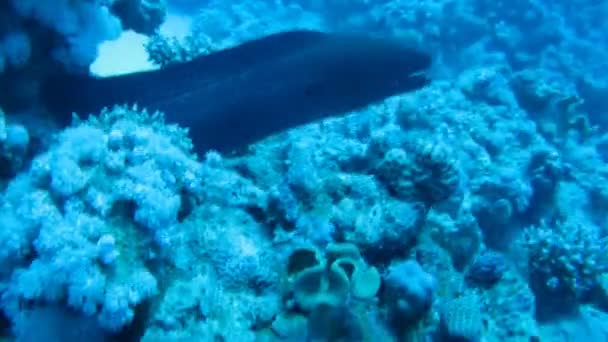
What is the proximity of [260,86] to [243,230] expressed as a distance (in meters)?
1.50

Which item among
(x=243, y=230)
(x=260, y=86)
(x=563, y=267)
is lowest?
(x=563, y=267)

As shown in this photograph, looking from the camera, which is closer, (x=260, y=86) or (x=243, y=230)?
(x=243, y=230)

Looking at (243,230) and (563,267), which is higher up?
(243,230)

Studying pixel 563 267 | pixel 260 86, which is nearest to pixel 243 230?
pixel 260 86

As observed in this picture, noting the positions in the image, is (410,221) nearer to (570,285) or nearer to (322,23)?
(570,285)

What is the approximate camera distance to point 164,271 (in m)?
2.94

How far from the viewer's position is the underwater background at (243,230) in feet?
8.77

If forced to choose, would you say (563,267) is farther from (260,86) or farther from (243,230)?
(243,230)

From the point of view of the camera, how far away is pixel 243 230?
3.43 metres

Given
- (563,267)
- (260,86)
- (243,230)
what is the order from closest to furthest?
(243,230) < (260,86) < (563,267)

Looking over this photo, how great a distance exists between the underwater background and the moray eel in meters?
0.14

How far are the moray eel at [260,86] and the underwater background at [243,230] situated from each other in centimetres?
14

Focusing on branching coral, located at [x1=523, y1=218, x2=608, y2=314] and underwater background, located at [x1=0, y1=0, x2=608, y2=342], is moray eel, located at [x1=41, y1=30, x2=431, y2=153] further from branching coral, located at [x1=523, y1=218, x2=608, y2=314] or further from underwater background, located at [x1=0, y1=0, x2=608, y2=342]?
branching coral, located at [x1=523, y1=218, x2=608, y2=314]

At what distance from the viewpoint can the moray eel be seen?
4.16 m
